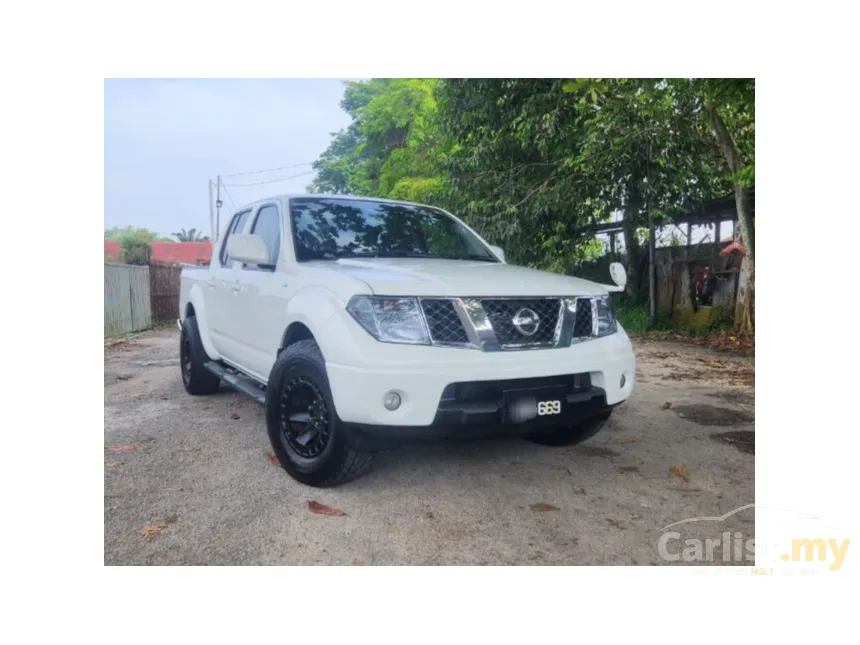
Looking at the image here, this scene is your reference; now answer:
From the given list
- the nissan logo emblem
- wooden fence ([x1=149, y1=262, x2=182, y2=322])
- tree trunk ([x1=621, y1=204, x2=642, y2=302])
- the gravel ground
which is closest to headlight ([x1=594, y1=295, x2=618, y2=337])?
the nissan logo emblem

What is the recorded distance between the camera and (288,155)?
12.6ft

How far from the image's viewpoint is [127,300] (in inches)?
230

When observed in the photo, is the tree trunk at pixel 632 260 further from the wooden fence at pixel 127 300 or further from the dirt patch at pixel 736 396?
the wooden fence at pixel 127 300

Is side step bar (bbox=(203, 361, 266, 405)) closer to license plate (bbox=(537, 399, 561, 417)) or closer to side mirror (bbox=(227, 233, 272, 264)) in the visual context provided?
side mirror (bbox=(227, 233, 272, 264))

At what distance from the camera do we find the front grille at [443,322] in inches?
106

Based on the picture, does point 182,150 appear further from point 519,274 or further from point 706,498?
point 706,498

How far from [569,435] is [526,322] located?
3.51 ft

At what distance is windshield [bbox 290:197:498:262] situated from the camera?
355cm

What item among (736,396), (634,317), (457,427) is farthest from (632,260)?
(457,427)

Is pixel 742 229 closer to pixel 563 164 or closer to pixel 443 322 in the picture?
pixel 563 164
